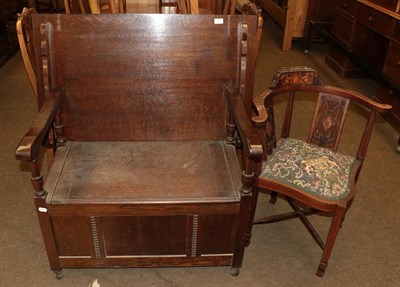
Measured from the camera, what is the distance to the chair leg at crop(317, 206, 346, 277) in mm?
1757

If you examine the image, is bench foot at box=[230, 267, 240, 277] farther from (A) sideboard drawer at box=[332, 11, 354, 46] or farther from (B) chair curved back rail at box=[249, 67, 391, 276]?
(A) sideboard drawer at box=[332, 11, 354, 46]

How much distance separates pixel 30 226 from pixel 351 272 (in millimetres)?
1657

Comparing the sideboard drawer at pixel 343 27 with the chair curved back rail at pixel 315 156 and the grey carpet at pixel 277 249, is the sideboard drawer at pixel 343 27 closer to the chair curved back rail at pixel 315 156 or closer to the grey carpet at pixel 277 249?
the grey carpet at pixel 277 249

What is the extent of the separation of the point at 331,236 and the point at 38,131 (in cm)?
132

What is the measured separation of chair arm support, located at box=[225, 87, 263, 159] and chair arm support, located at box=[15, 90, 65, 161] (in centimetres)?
78

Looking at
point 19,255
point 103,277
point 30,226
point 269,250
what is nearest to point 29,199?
point 30,226

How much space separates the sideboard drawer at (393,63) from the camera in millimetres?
3061

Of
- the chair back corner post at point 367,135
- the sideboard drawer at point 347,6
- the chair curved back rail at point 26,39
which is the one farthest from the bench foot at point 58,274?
the sideboard drawer at point 347,6

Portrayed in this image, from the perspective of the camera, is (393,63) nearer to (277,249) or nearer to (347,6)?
(347,6)

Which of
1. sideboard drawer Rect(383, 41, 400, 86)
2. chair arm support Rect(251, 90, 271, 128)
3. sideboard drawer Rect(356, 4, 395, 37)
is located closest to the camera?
chair arm support Rect(251, 90, 271, 128)

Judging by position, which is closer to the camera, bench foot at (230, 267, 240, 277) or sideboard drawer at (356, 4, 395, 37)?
bench foot at (230, 267, 240, 277)

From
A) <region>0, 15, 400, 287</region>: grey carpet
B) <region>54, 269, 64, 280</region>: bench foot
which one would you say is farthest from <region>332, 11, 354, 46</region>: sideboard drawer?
<region>54, 269, 64, 280</region>: bench foot

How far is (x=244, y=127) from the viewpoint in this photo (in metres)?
1.68

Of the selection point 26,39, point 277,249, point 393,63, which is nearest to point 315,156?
point 277,249
